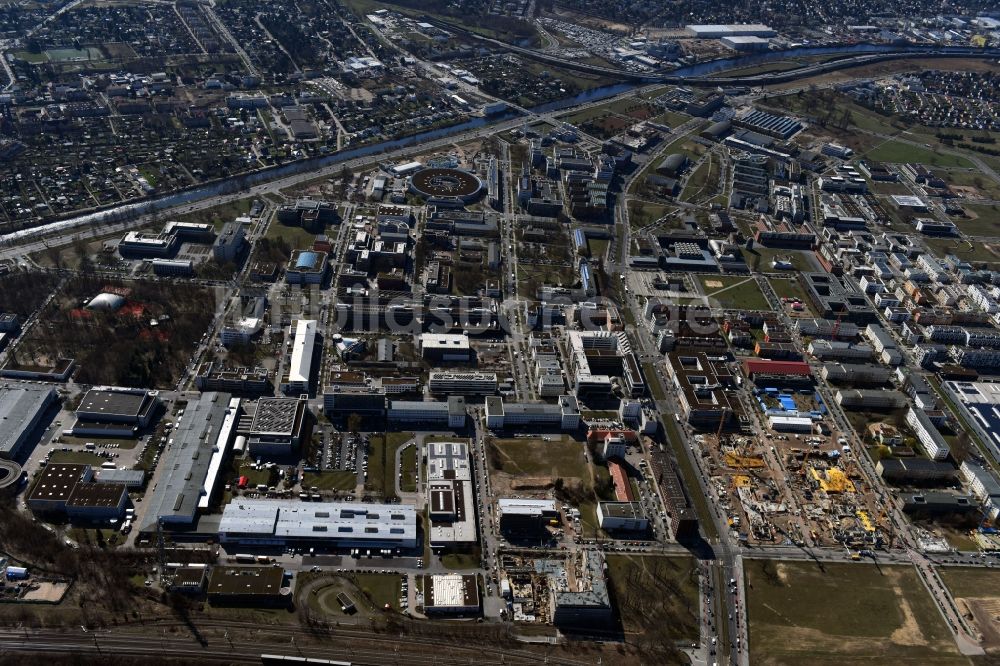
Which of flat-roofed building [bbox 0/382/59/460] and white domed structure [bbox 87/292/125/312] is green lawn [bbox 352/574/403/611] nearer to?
flat-roofed building [bbox 0/382/59/460]

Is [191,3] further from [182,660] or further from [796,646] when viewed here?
[796,646]

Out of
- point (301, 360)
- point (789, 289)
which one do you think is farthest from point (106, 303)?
point (789, 289)

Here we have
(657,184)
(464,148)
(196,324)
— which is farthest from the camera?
(464,148)

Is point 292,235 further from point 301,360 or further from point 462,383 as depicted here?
point 462,383

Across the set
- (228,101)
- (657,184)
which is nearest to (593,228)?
(657,184)

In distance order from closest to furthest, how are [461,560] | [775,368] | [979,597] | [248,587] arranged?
[248,587]
[461,560]
[979,597]
[775,368]

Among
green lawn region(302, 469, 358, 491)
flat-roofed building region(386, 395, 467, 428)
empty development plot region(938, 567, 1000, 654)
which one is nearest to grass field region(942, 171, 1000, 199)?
empty development plot region(938, 567, 1000, 654)
